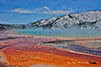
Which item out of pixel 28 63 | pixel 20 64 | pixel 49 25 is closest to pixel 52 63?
pixel 28 63

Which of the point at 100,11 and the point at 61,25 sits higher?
the point at 100,11

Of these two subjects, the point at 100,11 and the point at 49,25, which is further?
the point at 49,25

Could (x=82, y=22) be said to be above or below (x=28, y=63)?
above

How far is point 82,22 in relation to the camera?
7762 centimetres

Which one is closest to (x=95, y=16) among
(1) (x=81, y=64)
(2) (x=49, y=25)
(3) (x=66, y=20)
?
(3) (x=66, y=20)

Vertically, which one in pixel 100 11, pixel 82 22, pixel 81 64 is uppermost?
pixel 100 11

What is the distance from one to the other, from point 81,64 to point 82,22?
7311 cm

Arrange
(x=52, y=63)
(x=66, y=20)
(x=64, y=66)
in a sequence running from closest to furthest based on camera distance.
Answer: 1. (x=64, y=66)
2. (x=52, y=63)
3. (x=66, y=20)

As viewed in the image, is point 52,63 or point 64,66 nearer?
point 64,66

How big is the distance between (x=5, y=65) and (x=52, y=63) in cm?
289

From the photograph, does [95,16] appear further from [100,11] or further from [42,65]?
[42,65]

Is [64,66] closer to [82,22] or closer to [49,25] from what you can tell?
[82,22]

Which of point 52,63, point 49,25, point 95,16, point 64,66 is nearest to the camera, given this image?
point 64,66

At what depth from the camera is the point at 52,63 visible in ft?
25.0
